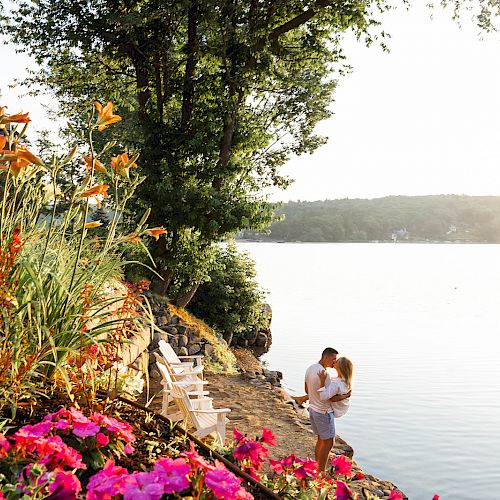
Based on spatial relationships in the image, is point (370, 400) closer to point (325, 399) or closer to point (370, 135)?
point (325, 399)

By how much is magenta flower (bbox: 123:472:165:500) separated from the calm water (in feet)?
23.8

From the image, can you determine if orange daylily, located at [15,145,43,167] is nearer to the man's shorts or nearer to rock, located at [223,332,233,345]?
the man's shorts

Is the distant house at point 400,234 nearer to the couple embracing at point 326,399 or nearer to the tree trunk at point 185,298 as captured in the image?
the tree trunk at point 185,298

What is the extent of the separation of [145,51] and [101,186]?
11719 millimetres

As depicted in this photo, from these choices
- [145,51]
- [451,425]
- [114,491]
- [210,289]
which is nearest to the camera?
[114,491]

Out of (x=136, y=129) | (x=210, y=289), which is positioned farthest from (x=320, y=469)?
(x=210, y=289)

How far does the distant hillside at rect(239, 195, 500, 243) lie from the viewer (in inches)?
2795

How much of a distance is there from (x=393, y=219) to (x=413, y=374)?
64.8 meters

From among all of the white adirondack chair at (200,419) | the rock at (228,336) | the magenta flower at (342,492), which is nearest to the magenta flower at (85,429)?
the magenta flower at (342,492)

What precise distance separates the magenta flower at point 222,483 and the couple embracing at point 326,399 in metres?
4.73

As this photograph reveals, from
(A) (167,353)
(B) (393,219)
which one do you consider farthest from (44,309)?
(B) (393,219)

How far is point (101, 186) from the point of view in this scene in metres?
2.54

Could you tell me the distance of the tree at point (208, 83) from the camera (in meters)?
12.1

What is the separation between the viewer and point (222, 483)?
165cm
